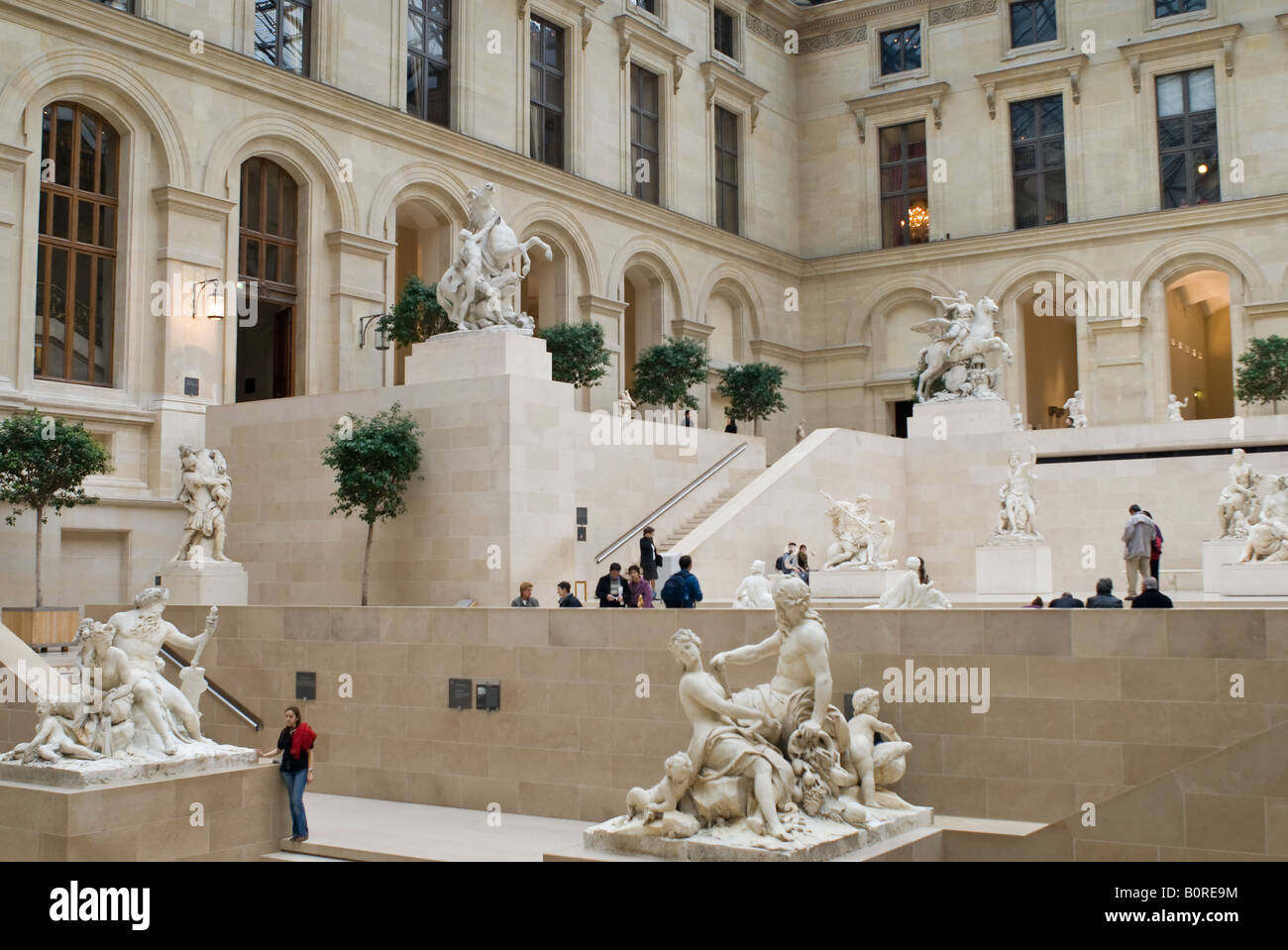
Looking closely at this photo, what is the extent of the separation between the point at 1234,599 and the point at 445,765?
9960 mm

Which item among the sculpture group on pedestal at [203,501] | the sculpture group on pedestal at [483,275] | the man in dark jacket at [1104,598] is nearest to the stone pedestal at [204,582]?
the sculpture group on pedestal at [203,501]

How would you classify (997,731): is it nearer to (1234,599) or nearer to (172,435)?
(1234,599)

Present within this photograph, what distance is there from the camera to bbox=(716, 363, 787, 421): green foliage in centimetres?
3584

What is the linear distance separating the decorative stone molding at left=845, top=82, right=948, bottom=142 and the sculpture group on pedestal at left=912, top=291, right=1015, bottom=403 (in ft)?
44.9

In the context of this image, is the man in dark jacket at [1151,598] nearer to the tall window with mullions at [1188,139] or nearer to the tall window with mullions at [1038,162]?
the tall window with mullions at [1188,139]

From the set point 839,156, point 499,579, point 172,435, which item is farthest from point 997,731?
point 839,156

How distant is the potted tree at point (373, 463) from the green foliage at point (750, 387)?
1557 cm

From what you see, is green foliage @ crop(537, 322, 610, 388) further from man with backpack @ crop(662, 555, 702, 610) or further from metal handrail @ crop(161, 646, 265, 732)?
metal handrail @ crop(161, 646, 265, 732)

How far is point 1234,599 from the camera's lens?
17.1m

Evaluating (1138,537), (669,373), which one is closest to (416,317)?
(669,373)

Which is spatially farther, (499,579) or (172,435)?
(172,435)

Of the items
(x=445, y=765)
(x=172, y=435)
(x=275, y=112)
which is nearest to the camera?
(x=445, y=765)

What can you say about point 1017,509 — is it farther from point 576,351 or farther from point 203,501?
point 203,501

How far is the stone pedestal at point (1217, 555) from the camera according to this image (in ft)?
62.6
